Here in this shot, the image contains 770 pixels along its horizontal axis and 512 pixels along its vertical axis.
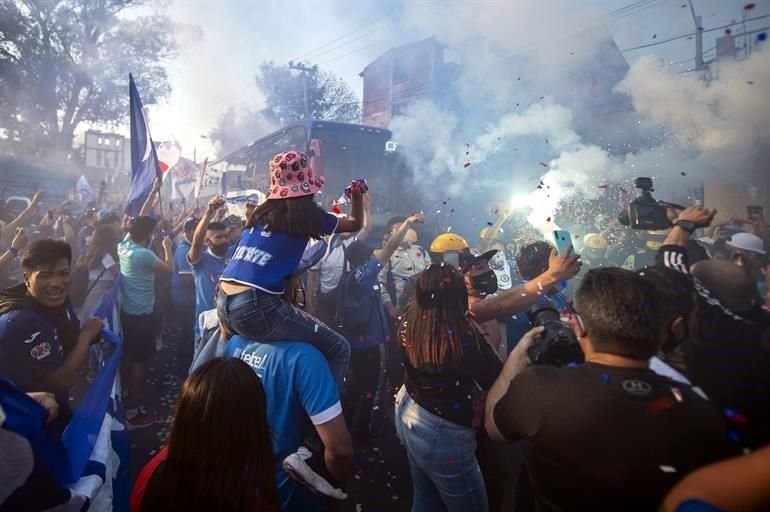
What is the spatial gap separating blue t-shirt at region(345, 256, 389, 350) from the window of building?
73.7 feet

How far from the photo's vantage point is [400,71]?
83.7 feet

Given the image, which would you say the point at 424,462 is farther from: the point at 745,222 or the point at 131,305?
the point at 745,222

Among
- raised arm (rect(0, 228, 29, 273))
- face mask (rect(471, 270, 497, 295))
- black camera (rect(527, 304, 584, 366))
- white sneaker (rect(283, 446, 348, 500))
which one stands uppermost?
raised arm (rect(0, 228, 29, 273))

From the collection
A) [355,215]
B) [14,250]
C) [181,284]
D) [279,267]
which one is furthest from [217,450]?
[181,284]

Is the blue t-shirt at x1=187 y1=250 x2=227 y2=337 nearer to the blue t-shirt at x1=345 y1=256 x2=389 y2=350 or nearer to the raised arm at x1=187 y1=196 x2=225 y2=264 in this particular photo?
the raised arm at x1=187 y1=196 x2=225 y2=264

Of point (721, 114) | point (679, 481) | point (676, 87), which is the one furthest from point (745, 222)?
point (679, 481)

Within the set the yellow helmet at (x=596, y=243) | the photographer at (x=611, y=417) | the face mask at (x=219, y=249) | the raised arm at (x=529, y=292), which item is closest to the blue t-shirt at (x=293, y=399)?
the photographer at (x=611, y=417)

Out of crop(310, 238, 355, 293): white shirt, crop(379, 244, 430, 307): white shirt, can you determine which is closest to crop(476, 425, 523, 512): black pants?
crop(310, 238, 355, 293): white shirt

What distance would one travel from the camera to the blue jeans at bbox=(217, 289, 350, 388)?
7.14 ft

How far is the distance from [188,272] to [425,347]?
13.2 ft

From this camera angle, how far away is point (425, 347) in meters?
2.53

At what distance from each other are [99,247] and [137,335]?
1.35m

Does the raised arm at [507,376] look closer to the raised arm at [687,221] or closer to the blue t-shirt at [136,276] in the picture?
the raised arm at [687,221]

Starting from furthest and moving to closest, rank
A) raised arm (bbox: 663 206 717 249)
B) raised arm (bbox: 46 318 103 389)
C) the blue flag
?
the blue flag, raised arm (bbox: 46 318 103 389), raised arm (bbox: 663 206 717 249)
